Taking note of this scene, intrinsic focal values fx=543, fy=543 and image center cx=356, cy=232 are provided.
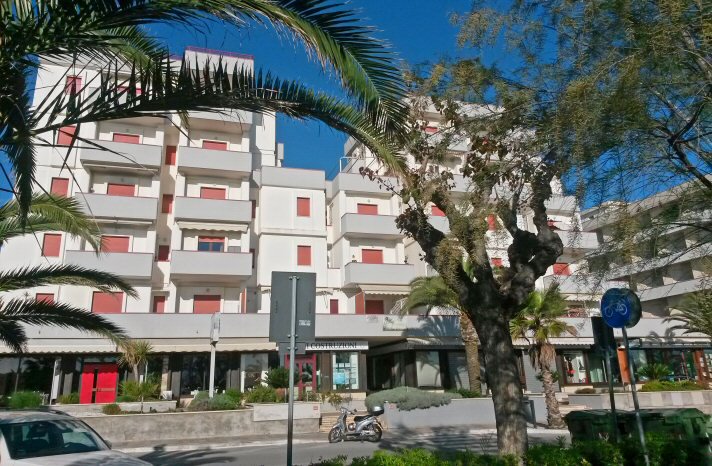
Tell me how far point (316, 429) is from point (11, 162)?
15717mm

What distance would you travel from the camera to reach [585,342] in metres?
32.1

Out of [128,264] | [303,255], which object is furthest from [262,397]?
[303,255]

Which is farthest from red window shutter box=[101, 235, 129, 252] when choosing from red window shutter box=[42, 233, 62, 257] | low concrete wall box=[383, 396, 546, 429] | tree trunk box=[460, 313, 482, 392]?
tree trunk box=[460, 313, 482, 392]

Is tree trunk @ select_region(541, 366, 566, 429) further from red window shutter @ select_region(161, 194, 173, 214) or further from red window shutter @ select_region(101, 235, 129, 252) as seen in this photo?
red window shutter @ select_region(161, 194, 173, 214)

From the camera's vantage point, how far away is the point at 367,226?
111 feet

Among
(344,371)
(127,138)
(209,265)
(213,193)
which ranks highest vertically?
(127,138)

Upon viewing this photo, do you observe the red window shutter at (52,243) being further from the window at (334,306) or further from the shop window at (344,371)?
the shop window at (344,371)

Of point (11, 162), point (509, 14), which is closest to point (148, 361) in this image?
point (11, 162)

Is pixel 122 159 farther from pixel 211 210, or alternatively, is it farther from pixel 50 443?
pixel 50 443

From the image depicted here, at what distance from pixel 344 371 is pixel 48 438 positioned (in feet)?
72.2

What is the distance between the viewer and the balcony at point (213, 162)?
31.9 m

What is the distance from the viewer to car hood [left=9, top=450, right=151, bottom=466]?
6.38m

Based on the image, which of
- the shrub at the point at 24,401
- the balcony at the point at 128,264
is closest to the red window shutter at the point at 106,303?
the balcony at the point at 128,264

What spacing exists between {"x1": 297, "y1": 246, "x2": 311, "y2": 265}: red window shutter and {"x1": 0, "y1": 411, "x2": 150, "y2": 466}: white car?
84.4ft
